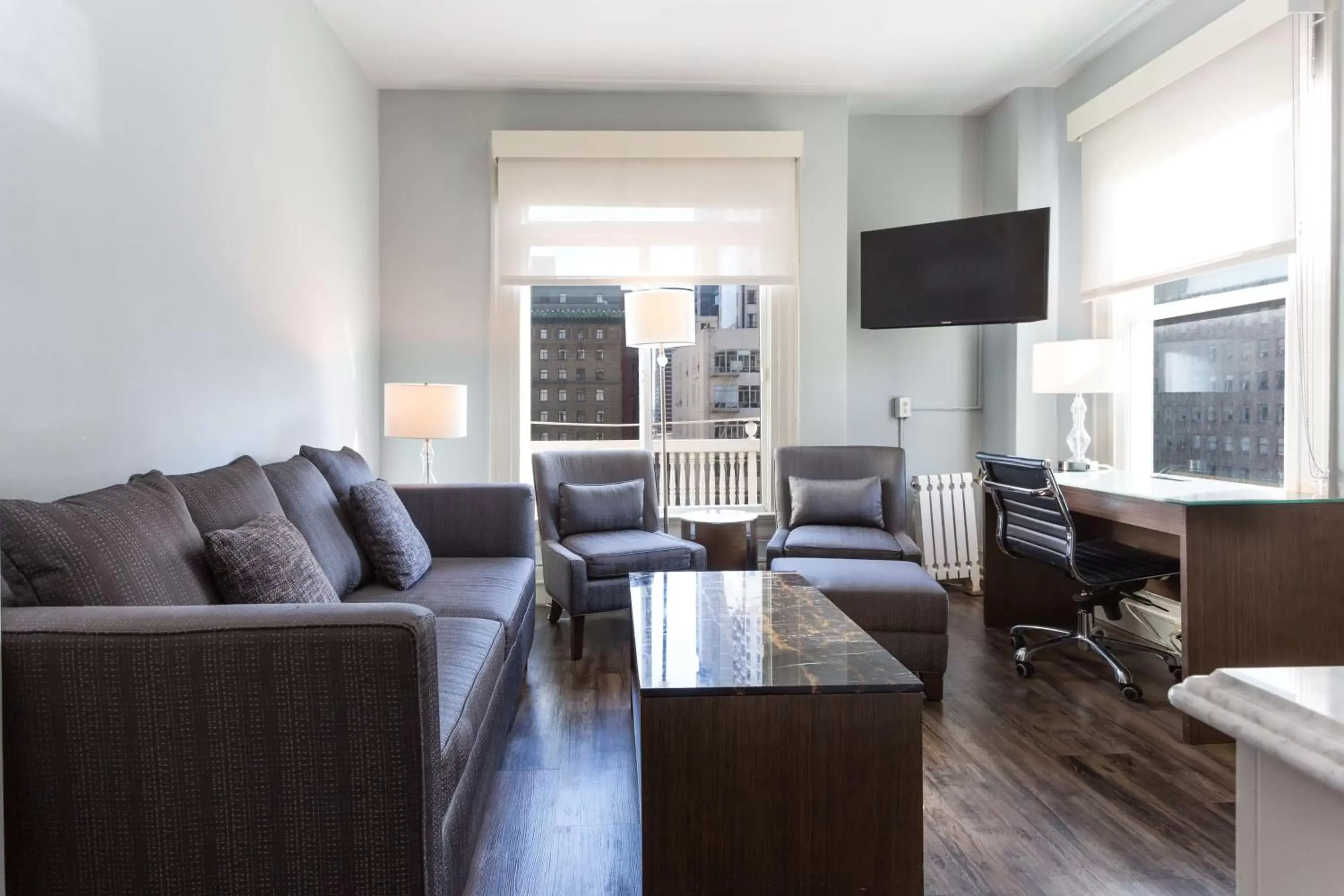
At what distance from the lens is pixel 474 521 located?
3180mm

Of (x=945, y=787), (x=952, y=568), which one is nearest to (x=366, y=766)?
(x=945, y=787)

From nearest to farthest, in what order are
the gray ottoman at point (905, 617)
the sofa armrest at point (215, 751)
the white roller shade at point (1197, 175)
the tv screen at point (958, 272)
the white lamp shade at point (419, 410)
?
the sofa armrest at point (215, 751), the gray ottoman at point (905, 617), the white roller shade at point (1197, 175), the white lamp shade at point (419, 410), the tv screen at point (958, 272)

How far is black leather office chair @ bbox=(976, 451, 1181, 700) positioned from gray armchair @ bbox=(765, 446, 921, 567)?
1.63ft

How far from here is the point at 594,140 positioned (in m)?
4.26

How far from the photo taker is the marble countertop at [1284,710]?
379 mm

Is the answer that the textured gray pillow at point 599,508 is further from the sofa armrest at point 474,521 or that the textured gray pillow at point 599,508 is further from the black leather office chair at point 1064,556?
the black leather office chair at point 1064,556

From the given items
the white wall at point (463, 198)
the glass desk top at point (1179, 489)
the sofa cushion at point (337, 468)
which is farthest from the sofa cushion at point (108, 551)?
the glass desk top at point (1179, 489)

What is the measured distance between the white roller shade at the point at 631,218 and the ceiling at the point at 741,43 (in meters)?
0.45

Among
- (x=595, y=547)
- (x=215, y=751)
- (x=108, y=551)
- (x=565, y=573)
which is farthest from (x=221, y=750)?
(x=595, y=547)

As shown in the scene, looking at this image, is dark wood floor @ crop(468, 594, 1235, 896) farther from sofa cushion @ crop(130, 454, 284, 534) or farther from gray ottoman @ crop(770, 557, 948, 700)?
sofa cushion @ crop(130, 454, 284, 534)

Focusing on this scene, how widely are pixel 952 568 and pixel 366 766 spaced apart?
3.95m

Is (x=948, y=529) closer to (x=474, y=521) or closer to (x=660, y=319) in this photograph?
(x=660, y=319)

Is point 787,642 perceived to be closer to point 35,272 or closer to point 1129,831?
point 1129,831

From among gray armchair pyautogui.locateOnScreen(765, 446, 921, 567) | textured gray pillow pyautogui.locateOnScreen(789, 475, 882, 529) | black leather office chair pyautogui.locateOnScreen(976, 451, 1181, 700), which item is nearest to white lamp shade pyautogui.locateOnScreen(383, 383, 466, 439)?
gray armchair pyautogui.locateOnScreen(765, 446, 921, 567)
